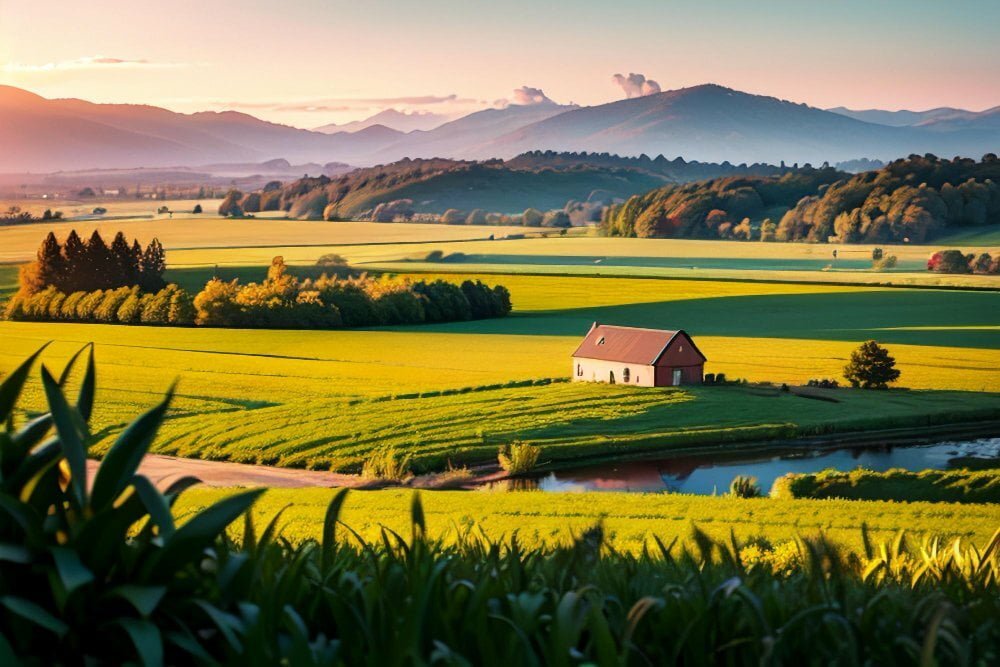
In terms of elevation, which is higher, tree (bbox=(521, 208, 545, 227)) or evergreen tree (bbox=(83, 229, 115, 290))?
tree (bbox=(521, 208, 545, 227))

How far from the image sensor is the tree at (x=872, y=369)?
8312mm

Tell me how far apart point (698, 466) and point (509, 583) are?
6.22m

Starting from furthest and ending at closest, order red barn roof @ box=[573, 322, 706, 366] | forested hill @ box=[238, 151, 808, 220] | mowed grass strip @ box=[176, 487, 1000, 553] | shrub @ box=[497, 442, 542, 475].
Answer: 1. forested hill @ box=[238, 151, 808, 220]
2. red barn roof @ box=[573, 322, 706, 366]
3. shrub @ box=[497, 442, 542, 475]
4. mowed grass strip @ box=[176, 487, 1000, 553]

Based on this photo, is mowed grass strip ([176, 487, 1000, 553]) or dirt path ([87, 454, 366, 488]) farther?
dirt path ([87, 454, 366, 488])

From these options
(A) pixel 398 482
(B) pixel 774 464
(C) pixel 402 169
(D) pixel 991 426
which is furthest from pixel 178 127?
(D) pixel 991 426

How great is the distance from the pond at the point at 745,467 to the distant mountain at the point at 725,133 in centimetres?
259

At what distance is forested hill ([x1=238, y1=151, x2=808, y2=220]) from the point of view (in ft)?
33.7

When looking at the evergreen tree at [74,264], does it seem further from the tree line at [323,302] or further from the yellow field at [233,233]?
the tree line at [323,302]

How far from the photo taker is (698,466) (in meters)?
8.04

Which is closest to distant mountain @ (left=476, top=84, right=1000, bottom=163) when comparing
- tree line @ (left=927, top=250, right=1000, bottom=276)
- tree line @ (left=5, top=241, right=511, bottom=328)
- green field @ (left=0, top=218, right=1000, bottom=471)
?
tree line @ (left=927, top=250, right=1000, bottom=276)

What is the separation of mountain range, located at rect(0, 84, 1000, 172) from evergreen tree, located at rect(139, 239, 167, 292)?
1501 millimetres

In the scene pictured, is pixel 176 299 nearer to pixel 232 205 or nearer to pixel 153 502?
pixel 232 205

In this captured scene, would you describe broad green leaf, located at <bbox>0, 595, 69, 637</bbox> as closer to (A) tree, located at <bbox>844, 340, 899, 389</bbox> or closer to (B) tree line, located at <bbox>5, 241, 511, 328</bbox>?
(B) tree line, located at <bbox>5, 241, 511, 328</bbox>

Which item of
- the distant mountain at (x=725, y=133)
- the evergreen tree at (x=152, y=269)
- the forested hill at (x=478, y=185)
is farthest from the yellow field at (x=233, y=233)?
the distant mountain at (x=725, y=133)
